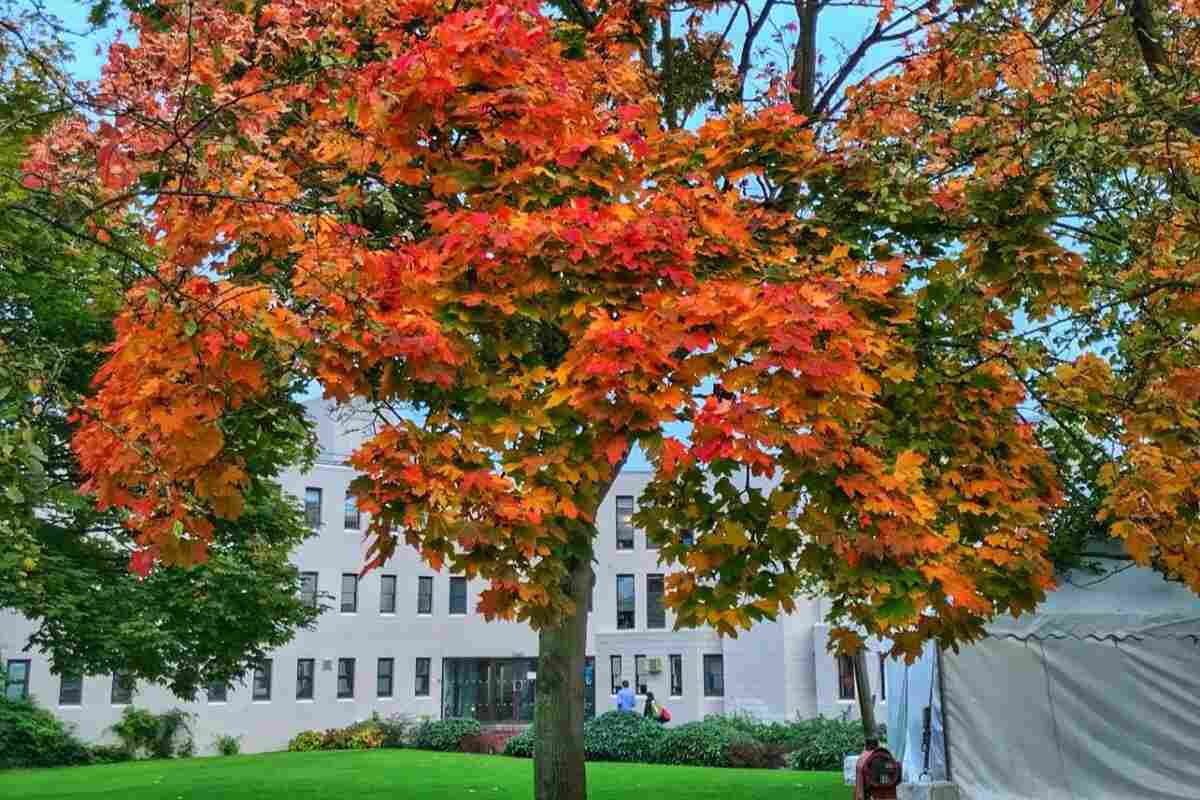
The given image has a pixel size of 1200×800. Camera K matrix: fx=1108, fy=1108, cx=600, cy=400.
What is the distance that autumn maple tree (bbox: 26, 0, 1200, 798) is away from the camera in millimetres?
6523

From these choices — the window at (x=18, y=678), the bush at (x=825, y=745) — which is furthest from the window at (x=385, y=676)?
the bush at (x=825, y=745)

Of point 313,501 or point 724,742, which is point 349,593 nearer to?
point 313,501

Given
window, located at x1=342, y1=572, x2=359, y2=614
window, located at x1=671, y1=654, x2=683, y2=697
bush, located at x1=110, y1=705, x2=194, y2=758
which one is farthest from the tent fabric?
window, located at x1=342, y1=572, x2=359, y2=614

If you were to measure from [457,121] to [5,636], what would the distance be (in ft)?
103

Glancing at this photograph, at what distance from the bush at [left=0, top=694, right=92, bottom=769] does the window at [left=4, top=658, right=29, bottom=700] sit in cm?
76

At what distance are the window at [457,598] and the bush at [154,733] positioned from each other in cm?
1197

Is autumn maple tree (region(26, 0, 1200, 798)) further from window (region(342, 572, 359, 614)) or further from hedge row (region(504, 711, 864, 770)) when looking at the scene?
window (region(342, 572, 359, 614))

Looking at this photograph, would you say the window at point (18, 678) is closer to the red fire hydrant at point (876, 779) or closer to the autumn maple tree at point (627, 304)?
the red fire hydrant at point (876, 779)

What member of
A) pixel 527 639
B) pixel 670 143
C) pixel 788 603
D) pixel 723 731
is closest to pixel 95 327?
pixel 670 143

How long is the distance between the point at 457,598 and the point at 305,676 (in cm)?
725

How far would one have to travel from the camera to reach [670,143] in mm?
9078

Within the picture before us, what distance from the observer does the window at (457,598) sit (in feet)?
149

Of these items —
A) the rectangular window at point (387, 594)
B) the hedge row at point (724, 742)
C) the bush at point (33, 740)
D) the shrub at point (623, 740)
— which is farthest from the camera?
the rectangular window at point (387, 594)

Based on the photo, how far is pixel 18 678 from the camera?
3359 cm
